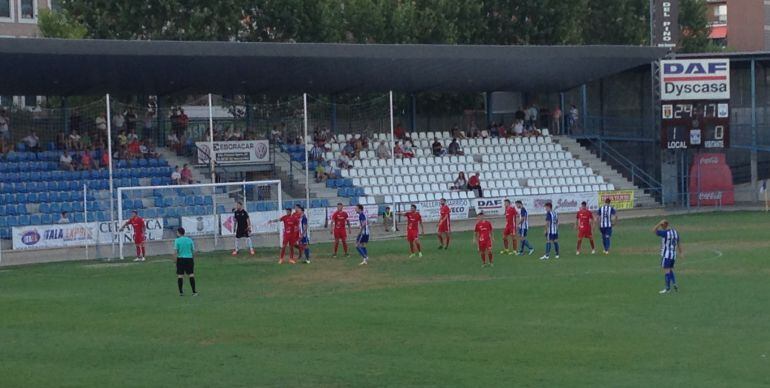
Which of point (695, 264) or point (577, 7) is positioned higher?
point (577, 7)

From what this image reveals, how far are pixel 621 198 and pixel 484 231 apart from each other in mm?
24847

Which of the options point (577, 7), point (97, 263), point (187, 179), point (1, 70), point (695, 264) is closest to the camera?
point (695, 264)

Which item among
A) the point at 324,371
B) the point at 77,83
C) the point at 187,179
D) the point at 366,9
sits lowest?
the point at 324,371

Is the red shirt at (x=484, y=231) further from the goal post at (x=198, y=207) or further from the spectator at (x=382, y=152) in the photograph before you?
the spectator at (x=382, y=152)

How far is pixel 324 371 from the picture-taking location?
2072 cm

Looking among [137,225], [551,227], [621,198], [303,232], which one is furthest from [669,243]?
[621,198]

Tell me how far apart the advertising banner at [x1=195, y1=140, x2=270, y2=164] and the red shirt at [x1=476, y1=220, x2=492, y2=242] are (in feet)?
67.2

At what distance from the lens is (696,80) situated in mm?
59625

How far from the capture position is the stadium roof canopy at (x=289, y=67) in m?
50.5

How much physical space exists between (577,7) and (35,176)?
42422 mm

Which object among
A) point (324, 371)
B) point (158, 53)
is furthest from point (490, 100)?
point (324, 371)

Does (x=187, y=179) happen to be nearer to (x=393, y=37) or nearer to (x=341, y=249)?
(x=341, y=249)

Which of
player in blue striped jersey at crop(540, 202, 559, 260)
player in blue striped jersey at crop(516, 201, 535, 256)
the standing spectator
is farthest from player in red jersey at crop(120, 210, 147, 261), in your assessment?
the standing spectator

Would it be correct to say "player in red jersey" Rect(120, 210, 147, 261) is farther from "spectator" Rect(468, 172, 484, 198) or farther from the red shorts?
"spectator" Rect(468, 172, 484, 198)
